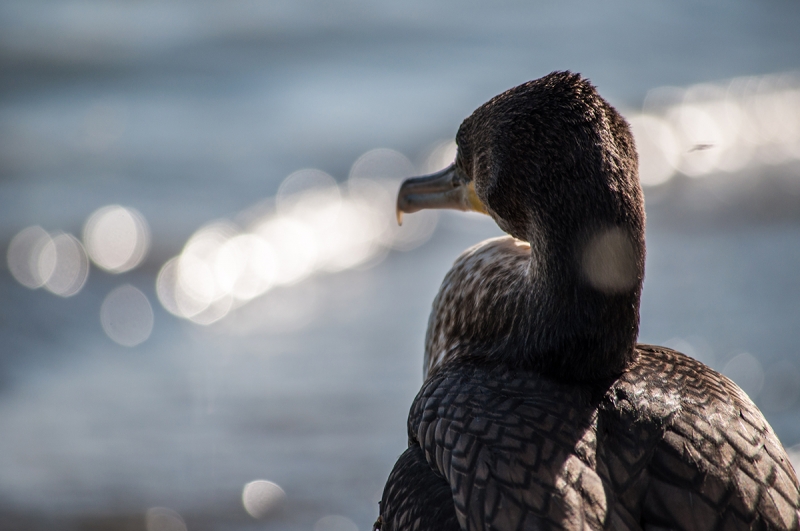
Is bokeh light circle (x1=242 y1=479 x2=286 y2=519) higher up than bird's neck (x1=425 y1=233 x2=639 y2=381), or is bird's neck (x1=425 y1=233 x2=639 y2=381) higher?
bird's neck (x1=425 y1=233 x2=639 y2=381)

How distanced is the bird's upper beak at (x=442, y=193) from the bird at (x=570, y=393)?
26 centimetres

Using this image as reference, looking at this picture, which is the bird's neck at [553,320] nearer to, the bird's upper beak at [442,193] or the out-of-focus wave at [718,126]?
the bird's upper beak at [442,193]

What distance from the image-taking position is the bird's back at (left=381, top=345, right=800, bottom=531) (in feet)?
6.17

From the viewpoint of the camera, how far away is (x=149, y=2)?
12672mm

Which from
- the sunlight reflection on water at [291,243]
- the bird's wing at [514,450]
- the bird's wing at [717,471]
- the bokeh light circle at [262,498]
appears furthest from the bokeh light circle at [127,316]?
the bird's wing at [717,471]

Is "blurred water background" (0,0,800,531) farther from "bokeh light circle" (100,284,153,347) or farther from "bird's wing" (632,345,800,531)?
"bird's wing" (632,345,800,531)

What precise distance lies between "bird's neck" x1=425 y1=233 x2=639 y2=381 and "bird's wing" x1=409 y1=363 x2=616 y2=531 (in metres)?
0.07

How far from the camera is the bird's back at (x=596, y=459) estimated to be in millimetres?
1882

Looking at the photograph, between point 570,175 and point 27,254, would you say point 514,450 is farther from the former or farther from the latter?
point 27,254

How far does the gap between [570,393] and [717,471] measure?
0.37m

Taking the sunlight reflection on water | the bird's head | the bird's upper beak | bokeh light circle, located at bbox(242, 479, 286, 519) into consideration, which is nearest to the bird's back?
the bird's head

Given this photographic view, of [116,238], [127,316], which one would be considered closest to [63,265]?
[116,238]

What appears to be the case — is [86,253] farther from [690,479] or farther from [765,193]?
[690,479]

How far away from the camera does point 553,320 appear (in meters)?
2.27
